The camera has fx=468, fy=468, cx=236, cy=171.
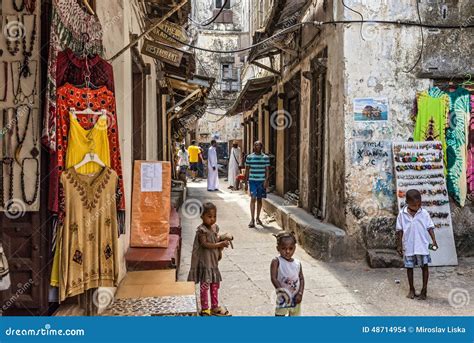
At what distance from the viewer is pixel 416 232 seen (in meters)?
5.40

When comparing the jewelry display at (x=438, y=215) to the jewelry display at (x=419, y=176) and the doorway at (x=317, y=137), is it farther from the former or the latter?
the doorway at (x=317, y=137)

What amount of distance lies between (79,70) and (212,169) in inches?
524

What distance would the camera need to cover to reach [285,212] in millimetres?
9461

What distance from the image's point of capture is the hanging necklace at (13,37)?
3.15 m

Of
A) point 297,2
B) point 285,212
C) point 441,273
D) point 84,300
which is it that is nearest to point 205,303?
point 84,300

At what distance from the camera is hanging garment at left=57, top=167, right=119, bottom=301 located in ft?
11.0

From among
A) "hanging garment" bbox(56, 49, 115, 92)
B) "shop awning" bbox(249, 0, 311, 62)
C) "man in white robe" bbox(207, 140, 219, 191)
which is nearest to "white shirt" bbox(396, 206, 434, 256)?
"hanging garment" bbox(56, 49, 115, 92)

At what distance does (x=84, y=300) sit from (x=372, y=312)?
114 inches

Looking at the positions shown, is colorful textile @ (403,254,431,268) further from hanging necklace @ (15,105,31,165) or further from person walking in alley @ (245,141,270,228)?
person walking in alley @ (245,141,270,228)

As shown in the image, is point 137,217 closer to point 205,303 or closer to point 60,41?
point 205,303

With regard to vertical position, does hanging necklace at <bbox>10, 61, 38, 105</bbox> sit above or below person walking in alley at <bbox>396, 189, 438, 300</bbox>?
above

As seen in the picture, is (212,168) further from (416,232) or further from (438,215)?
(416,232)

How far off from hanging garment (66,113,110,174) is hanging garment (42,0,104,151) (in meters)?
0.24

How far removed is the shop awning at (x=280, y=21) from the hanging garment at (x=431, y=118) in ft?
10.9
